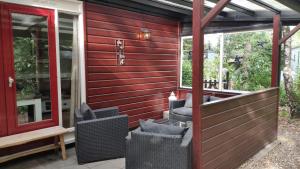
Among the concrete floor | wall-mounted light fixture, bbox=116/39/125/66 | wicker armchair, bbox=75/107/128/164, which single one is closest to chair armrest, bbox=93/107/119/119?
wicker armchair, bbox=75/107/128/164

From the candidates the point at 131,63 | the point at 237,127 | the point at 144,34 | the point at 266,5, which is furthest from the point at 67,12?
the point at 266,5

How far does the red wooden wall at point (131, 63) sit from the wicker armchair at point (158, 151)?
1797 mm

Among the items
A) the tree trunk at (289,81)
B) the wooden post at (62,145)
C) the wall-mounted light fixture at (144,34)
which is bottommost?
the wooden post at (62,145)

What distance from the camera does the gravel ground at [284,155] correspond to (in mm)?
3459

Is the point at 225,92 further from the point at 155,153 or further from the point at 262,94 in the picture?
the point at 155,153

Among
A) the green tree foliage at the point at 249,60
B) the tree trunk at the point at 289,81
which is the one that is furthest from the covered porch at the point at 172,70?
the tree trunk at the point at 289,81

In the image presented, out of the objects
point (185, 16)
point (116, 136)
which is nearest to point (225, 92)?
point (185, 16)

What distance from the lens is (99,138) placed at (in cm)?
350

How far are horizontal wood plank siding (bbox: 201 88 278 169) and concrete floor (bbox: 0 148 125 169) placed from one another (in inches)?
50.6

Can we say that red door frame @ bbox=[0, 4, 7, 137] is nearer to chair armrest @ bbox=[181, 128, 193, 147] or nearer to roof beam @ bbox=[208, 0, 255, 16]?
chair armrest @ bbox=[181, 128, 193, 147]

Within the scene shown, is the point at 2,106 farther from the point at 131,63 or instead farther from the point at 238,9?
the point at 238,9

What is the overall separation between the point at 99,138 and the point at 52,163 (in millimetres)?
773

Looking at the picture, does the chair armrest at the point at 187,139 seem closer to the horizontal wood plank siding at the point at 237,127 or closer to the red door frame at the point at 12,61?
the horizontal wood plank siding at the point at 237,127

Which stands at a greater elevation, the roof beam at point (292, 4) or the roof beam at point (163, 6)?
the roof beam at point (163, 6)
